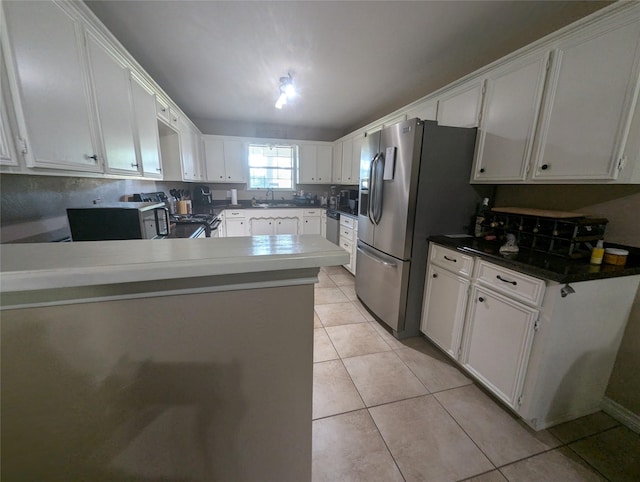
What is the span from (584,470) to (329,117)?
4.59 m

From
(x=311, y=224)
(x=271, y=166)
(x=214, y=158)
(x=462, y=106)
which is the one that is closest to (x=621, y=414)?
(x=462, y=106)

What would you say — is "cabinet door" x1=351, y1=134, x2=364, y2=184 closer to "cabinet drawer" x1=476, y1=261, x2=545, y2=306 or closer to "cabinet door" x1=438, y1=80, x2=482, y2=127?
"cabinet door" x1=438, y1=80, x2=482, y2=127

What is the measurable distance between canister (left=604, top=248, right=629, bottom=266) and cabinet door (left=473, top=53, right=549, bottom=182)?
64cm

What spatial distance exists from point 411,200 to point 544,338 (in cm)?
119

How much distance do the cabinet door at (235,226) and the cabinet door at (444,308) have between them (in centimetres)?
336

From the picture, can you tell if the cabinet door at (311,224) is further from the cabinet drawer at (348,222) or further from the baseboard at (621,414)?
the baseboard at (621,414)

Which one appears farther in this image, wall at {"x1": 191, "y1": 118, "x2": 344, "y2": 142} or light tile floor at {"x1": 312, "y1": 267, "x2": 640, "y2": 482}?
wall at {"x1": 191, "y1": 118, "x2": 344, "y2": 142}

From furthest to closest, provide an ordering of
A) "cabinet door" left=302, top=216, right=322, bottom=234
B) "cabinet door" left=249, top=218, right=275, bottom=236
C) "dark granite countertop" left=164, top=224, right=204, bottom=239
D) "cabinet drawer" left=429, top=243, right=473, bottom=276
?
"cabinet door" left=302, top=216, right=322, bottom=234 < "cabinet door" left=249, top=218, right=275, bottom=236 < "dark granite countertop" left=164, top=224, right=204, bottom=239 < "cabinet drawer" left=429, top=243, right=473, bottom=276

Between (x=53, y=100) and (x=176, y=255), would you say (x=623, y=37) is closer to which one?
(x=176, y=255)

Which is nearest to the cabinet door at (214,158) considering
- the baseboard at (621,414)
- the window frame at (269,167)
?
the window frame at (269,167)

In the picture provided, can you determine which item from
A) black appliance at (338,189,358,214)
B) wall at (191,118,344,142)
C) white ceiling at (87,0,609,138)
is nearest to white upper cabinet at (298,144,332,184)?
wall at (191,118,344,142)

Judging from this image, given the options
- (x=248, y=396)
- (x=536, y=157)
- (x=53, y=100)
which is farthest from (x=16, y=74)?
(x=536, y=157)

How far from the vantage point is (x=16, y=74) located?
909 mm

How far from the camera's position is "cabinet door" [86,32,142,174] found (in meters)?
1.36
